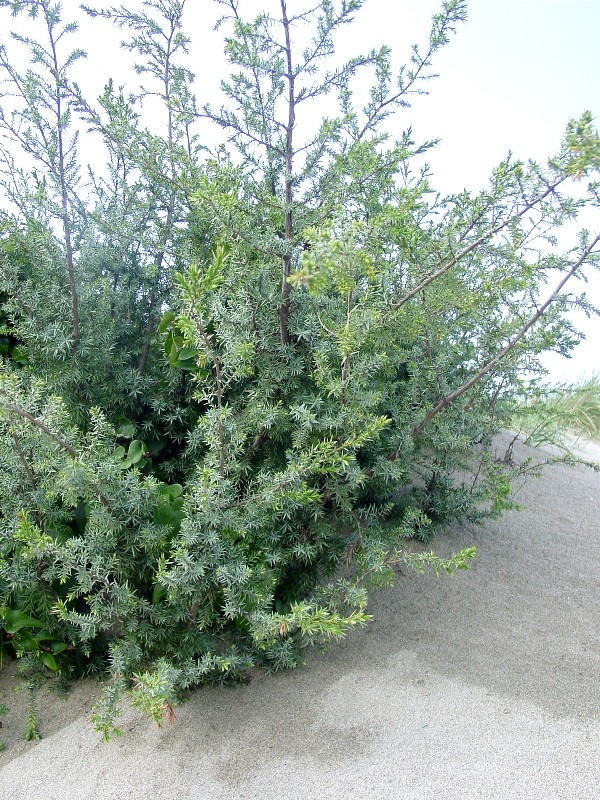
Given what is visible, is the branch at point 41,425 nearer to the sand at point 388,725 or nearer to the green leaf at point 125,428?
the green leaf at point 125,428

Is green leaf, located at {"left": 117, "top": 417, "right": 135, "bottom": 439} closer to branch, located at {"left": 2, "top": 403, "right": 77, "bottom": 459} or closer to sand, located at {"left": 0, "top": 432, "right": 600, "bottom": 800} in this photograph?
branch, located at {"left": 2, "top": 403, "right": 77, "bottom": 459}

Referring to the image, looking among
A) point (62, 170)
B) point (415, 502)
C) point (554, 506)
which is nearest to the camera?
point (62, 170)

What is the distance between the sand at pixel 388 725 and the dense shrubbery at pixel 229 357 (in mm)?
182

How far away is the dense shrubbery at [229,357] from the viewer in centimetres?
245

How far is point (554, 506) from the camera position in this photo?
15.8 ft

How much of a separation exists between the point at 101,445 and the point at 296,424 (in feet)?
2.28

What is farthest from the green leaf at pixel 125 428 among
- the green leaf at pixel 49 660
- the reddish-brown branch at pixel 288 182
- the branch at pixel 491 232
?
the branch at pixel 491 232

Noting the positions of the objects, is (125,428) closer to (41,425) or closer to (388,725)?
(41,425)

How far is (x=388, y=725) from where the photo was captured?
2598mm

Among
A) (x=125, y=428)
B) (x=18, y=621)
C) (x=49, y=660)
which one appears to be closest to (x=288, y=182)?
(x=125, y=428)

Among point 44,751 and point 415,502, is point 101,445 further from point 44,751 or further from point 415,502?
point 415,502

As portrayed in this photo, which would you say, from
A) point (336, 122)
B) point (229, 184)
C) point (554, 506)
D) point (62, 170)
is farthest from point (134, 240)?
point (554, 506)

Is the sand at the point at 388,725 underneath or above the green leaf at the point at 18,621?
underneath

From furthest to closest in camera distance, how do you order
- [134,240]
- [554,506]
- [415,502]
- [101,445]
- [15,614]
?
[554,506] → [415,502] → [134,240] → [15,614] → [101,445]
